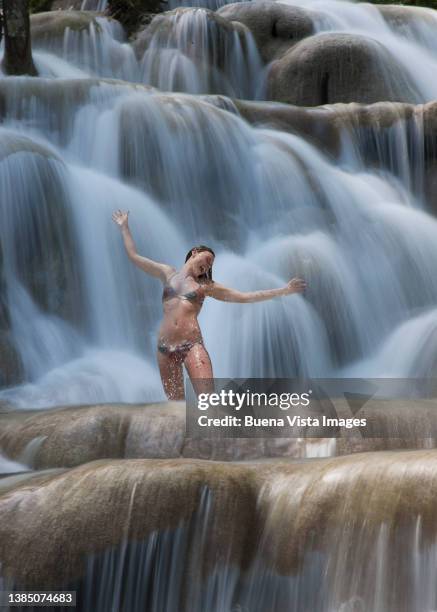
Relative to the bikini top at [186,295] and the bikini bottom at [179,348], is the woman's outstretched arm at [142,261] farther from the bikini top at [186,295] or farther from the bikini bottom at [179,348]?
the bikini bottom at [179,348]

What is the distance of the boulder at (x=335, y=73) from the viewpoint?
685 inches

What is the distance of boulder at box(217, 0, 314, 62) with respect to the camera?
18.8 meters

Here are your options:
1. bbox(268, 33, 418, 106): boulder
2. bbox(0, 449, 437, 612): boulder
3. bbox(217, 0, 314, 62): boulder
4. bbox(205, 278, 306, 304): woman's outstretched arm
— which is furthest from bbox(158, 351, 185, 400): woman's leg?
bbox(217, 0, 314, 62): boulder

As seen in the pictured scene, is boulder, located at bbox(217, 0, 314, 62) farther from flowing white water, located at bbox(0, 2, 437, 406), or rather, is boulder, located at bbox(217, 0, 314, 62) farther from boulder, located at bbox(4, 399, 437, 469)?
boulder, located at bbox(4, 399, 437, 469)

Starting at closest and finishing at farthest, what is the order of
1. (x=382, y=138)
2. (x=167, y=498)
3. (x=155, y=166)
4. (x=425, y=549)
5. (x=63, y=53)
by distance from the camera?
Result: (x=425, y=549) < (x=167, y=498) < (x=155, y=166) < (x=382, y=138) < (x=63, y=53)

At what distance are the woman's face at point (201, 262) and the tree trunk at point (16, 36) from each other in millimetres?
8983

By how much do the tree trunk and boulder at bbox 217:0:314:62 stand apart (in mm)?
5264

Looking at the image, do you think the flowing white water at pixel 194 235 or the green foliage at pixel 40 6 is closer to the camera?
the flowing white water at pixel 194 235

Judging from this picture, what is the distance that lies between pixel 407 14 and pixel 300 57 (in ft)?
13.5

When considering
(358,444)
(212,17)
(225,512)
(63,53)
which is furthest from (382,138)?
(225,512)

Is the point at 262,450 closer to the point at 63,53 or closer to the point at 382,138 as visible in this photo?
the point at 382,138

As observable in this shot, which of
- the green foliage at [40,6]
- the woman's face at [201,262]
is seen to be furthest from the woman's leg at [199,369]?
the green foliage at [40,6]

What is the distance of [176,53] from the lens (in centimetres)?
1739

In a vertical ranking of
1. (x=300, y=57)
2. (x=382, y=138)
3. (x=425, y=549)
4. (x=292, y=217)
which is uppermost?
(x=300, y=57)
